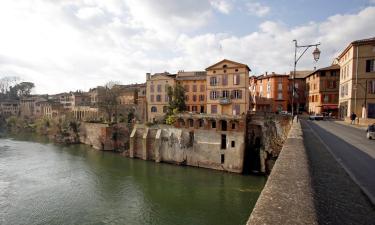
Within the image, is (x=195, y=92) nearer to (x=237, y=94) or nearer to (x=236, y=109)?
(x=237, y=94)

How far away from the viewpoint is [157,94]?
146ft

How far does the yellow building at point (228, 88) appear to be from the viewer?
1385 inches

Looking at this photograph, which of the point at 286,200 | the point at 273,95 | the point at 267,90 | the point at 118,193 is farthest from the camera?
the point at 267,90

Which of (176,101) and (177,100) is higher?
(177,100)

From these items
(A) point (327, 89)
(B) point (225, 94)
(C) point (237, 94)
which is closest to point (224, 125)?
(C) point (237, 94)

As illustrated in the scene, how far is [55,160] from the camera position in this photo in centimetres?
3344

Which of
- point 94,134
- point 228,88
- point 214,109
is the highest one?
point 228,88

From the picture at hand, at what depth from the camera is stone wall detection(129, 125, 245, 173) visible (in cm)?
2931

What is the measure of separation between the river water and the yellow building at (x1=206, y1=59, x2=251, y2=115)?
38.3 ft

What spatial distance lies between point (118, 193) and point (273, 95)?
38386 millimetres

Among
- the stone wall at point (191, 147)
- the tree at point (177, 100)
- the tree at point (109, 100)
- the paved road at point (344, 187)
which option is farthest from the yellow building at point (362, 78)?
the tree at point (109, 100)

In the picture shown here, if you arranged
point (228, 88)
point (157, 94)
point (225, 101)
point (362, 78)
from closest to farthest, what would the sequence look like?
1. point (362, 78)
2. point (225, 101)
3. point (228, 88)
4. point (157, 94)

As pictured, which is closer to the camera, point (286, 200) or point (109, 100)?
point (286, 200)

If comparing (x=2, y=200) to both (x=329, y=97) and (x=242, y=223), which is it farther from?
(x=329, y=97)
